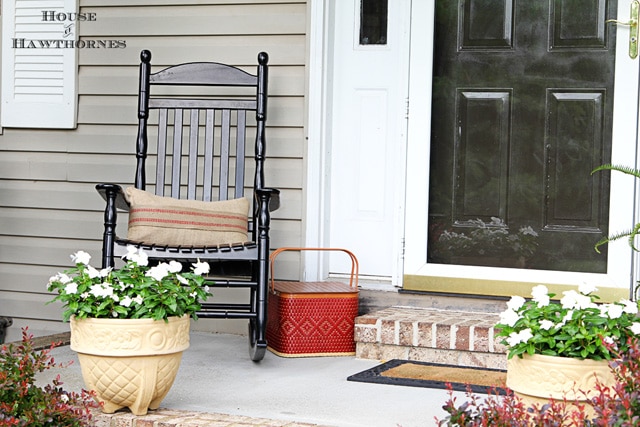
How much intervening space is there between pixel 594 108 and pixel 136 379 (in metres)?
2.12

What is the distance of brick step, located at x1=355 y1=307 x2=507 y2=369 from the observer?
3.32 metres

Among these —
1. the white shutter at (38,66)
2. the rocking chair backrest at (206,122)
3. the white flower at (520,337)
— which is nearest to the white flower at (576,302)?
the white flower at (520,337)

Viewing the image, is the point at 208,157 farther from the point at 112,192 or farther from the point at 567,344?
the point at 567,344

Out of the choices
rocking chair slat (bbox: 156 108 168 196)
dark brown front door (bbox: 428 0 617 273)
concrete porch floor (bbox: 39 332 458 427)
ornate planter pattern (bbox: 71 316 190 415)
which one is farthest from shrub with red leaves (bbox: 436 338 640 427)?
rocking chair slat (bbox: 156 108 168 196)

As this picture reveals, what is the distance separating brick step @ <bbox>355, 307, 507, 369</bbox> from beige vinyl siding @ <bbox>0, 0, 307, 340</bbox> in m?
0.59

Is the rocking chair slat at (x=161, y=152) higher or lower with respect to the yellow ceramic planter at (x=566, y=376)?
higher

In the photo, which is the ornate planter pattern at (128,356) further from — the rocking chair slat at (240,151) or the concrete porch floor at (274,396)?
the rocking chair slat at (240,151)

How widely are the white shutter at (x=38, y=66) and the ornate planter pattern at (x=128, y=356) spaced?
2001mm

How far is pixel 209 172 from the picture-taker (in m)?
3.84

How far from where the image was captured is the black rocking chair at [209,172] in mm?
3291

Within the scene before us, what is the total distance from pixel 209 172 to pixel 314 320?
797mm

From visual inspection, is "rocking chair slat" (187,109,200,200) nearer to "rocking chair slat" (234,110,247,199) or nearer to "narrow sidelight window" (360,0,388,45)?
"rocking chair slat" (234,110,247,199)

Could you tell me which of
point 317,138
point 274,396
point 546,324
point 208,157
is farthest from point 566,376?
point 208,157

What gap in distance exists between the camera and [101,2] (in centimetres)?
422
